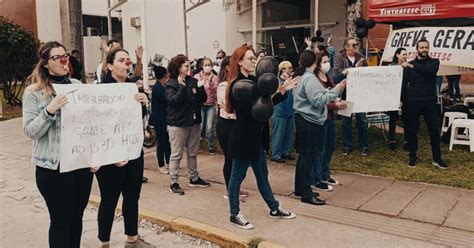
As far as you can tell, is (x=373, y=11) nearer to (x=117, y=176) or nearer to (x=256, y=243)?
(x=256, y=243)

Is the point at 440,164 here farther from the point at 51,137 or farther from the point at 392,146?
the point at 51,137

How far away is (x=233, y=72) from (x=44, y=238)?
2.73 m

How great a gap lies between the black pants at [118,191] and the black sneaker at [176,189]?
1.95 m

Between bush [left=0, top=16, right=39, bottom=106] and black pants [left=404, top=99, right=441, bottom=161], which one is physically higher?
bush [left=0, top=16, right=39, bottom=106]

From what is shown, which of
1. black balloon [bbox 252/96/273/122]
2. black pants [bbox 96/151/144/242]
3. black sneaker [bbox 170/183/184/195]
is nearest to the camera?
black pants [bbox 96/151/144/242]

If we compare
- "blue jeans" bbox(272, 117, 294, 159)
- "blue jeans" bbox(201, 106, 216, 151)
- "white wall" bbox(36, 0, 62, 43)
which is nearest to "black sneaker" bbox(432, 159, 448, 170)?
"blue jeans" bbox(272, 117, 294, 159)

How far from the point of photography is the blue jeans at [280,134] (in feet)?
27.1

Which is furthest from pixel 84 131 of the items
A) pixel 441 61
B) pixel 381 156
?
pixel 441 61

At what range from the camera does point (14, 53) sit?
15.3 m

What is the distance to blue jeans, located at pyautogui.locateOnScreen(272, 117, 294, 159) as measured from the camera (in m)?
8.26

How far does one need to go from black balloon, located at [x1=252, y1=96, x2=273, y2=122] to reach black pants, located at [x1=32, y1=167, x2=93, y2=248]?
1.73m

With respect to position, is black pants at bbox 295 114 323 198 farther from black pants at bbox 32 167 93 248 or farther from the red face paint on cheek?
the red face paint on cheek

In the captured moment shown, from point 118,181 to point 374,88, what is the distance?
471cm

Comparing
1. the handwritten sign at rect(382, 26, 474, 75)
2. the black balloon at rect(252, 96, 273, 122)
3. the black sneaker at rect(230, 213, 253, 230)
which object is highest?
the handwritten sign at rect(382, 26, 474, 75)
